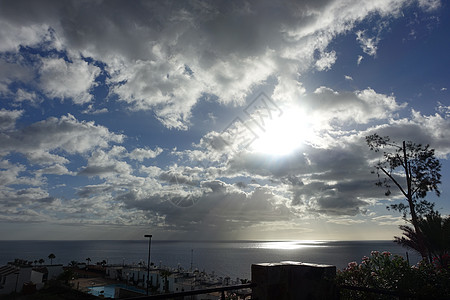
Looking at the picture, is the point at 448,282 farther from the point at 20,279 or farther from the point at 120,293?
the point at 20,279

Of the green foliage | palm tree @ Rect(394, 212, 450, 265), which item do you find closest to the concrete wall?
the green foliage

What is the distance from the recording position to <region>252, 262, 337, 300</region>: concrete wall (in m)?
5.06

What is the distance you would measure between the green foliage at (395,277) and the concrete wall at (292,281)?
1.01ft

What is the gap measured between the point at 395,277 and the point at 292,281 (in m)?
2.09

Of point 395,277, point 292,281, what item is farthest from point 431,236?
point 292,281

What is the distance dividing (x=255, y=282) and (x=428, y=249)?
45.4ft

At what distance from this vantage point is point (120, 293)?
132ft

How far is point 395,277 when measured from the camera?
5.55 metres

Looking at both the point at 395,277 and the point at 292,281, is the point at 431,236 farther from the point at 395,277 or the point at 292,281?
the point at 292,281

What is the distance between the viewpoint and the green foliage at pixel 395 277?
16.7 feet

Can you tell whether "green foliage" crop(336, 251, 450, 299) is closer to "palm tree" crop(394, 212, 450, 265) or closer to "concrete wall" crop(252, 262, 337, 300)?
"concrete wall" crop(252, 262, 337, 300)

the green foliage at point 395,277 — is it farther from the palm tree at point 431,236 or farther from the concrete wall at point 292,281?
the palm tree at point 431,236

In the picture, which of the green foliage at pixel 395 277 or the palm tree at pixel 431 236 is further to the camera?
the palm tree at pixel 431 236

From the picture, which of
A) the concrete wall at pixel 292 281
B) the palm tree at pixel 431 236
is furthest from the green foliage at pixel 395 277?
the palm tree at pixel 431 236
